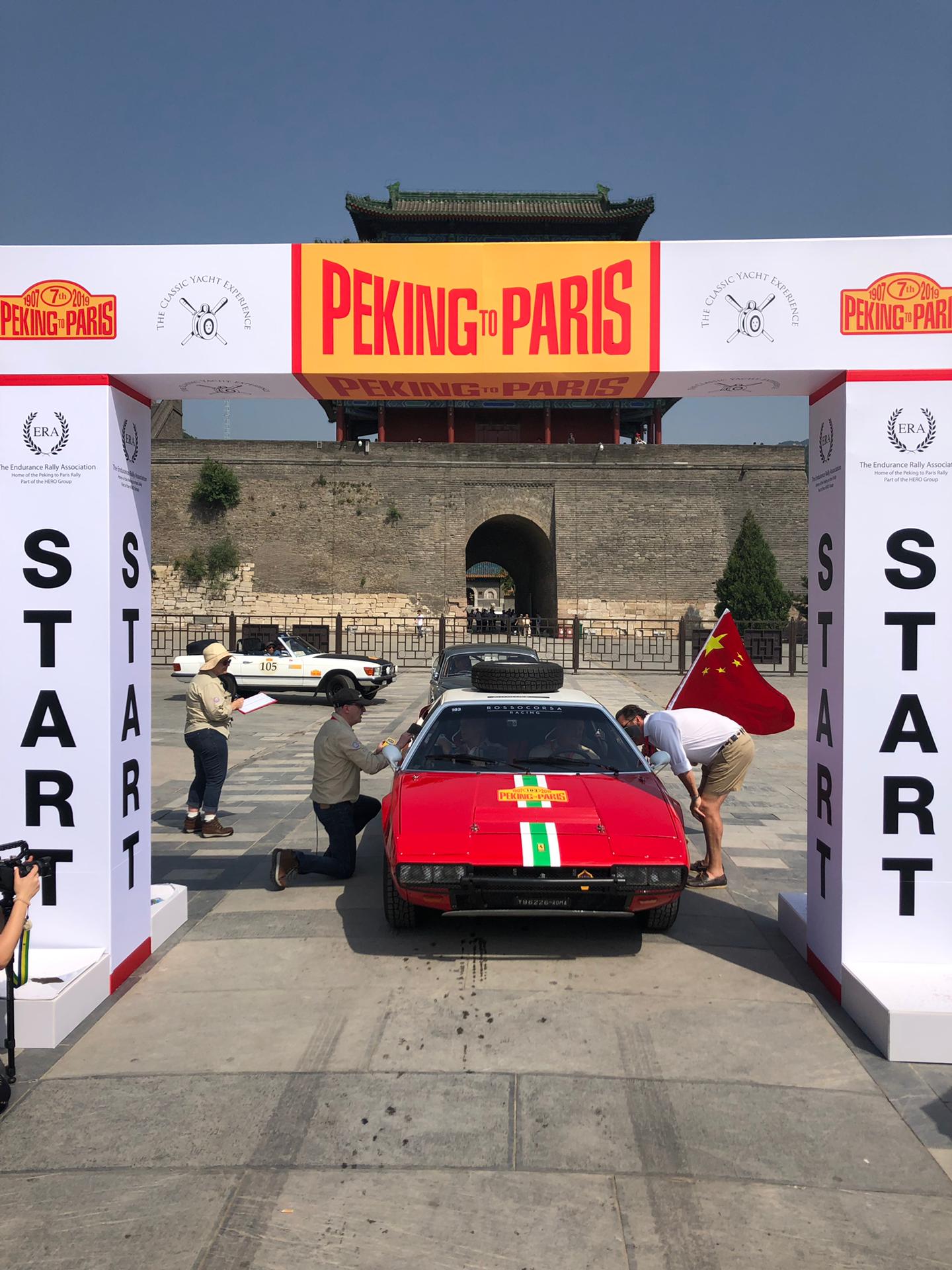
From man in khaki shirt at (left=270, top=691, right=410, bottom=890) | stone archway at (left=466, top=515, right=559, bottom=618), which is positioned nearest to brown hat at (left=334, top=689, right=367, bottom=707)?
man in khaki shirt at (left=270, top=691, right=410, bottom=890)

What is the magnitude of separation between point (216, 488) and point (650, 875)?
34.2 metres

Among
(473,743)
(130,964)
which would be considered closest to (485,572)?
(473,743)

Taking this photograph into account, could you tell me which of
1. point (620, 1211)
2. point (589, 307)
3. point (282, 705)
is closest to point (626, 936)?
point (620, 1211)

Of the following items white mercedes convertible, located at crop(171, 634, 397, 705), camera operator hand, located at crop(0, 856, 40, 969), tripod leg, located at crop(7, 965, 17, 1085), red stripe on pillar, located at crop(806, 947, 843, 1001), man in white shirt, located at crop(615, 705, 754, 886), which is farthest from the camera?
white mercedes convertible, located at crop(171, 634, 397, 705)

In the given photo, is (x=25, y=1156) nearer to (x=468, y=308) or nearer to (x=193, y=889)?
(x=193, y=889)

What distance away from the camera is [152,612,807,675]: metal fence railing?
23641 millimetres

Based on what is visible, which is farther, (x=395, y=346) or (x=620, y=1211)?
(x=395, y=346)

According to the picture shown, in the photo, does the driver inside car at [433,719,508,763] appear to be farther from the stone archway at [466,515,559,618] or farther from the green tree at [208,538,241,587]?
the green tree at [208,538,241,587]

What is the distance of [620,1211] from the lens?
270 centimetres

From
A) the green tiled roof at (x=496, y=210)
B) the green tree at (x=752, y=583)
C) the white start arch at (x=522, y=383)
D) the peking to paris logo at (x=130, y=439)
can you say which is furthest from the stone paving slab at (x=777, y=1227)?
the green tiled roof at (x=496, y=210)

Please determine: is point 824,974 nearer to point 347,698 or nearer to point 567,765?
point 567,765

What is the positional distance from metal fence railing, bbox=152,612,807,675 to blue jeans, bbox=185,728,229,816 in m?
14.3

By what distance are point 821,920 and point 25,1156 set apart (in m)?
3.50

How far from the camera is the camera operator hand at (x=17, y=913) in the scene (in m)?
3.05
